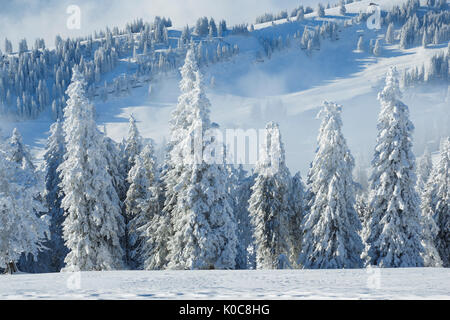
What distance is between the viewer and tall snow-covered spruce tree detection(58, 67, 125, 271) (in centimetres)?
2473

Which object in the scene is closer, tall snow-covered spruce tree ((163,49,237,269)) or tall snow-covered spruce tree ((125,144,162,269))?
tall snow-covered spruce tree ((163,49,237,269))

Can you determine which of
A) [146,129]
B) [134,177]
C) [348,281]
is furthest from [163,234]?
[146,129]

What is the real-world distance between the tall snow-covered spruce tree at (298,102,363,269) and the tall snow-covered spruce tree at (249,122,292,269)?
4.94 metres

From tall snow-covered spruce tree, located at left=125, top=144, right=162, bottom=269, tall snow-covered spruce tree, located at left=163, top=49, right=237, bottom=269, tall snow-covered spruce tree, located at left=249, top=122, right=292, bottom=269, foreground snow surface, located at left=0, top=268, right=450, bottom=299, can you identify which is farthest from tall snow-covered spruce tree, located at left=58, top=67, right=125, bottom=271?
foreground snow surface, located at left=0, top=268, right=450, bottom=299

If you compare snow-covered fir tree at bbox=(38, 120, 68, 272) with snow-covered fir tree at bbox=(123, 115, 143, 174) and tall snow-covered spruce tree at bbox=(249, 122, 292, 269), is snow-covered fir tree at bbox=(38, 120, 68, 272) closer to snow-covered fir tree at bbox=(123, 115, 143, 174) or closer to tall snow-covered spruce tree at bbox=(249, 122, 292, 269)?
snow-covered fir tree at bbox=(123, 115, 143, 174)

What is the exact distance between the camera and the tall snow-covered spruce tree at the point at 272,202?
30.7 meters

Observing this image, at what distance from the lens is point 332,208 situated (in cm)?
2464

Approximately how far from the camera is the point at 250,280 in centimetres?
1059

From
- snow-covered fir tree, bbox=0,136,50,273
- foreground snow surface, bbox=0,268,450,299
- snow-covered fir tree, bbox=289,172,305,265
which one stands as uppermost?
foreground snow surface, bbox=0,268,450,299

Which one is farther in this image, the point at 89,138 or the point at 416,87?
the point at 416,87

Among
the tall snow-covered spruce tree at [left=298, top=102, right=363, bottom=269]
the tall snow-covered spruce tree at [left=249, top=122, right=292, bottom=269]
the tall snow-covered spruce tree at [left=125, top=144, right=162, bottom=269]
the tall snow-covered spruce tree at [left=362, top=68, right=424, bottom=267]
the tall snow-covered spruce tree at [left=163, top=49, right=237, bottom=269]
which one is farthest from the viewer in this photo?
the tall snow-covered spruce tree at [left=249, top=122, right=292, bottom=269]
